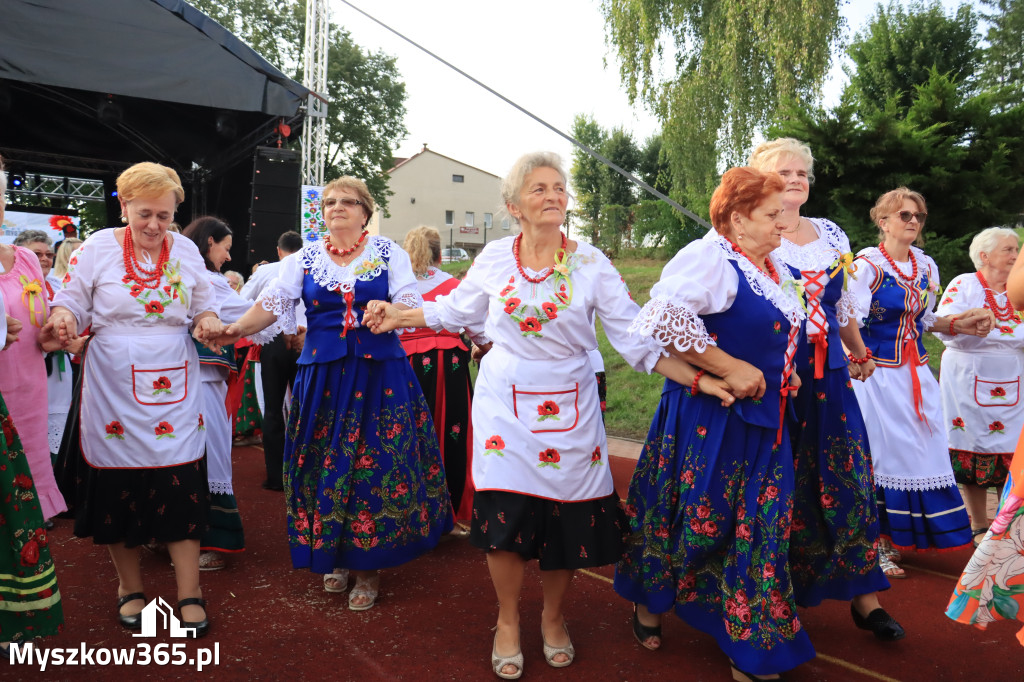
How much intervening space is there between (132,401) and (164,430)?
18cm

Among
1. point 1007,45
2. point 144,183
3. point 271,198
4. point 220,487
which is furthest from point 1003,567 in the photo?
point 1007,45

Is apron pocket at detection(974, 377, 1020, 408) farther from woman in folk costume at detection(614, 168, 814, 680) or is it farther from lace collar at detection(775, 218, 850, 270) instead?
woman in folk costume at detection(614, 168, 814, 680)

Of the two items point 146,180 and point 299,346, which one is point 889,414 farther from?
point 146,180

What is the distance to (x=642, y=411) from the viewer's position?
9.80m

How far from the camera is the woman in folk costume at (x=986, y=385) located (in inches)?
193

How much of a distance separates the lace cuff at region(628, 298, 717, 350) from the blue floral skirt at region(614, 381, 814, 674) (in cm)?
28

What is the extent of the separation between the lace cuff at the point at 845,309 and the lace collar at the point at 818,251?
0.20 metres

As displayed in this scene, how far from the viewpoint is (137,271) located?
3.49m

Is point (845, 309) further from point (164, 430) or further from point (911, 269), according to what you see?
point (164, 430)

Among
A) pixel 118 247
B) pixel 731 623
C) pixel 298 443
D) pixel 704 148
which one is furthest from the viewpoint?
pixel 704 148

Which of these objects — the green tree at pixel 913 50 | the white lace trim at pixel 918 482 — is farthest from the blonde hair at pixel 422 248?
the green tree at pixel 913 50

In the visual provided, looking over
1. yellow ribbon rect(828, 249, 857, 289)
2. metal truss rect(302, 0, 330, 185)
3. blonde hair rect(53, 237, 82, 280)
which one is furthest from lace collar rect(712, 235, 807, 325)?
metal truss rect(302, 0, 330, 185)

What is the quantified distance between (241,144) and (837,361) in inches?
374

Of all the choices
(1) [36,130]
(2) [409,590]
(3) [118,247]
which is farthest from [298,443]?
(1) [36,130]
